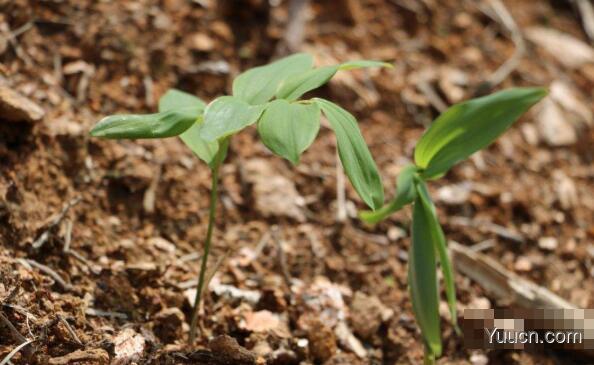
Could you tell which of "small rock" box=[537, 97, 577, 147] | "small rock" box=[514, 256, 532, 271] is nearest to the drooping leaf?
"small rock" box=[514, 256, 532, 271]

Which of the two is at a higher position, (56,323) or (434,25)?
(434,25)

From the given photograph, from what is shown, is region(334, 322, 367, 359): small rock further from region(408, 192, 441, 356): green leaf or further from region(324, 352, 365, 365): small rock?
region(408, 192, 441, 356): green leaf

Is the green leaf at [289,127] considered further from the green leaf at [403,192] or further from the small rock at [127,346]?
the small rock at [127,346]

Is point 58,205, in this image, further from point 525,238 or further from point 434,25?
point 434,25

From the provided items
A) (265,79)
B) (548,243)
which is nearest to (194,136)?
(265,79)

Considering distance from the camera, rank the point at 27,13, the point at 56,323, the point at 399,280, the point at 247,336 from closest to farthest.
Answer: the point at 56,323, the point at 247,336, the point at 399,280, the point at 27,13

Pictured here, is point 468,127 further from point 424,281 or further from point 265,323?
point 265,323

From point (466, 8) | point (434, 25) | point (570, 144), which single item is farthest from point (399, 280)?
point (466, 8)

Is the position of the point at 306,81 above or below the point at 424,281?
above

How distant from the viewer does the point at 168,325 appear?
1484mm

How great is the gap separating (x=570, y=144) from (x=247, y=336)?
1.46m

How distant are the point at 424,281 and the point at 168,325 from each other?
566 millimetres

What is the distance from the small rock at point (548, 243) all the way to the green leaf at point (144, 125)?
4.06 ft

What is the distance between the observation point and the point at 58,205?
1.64 metres
